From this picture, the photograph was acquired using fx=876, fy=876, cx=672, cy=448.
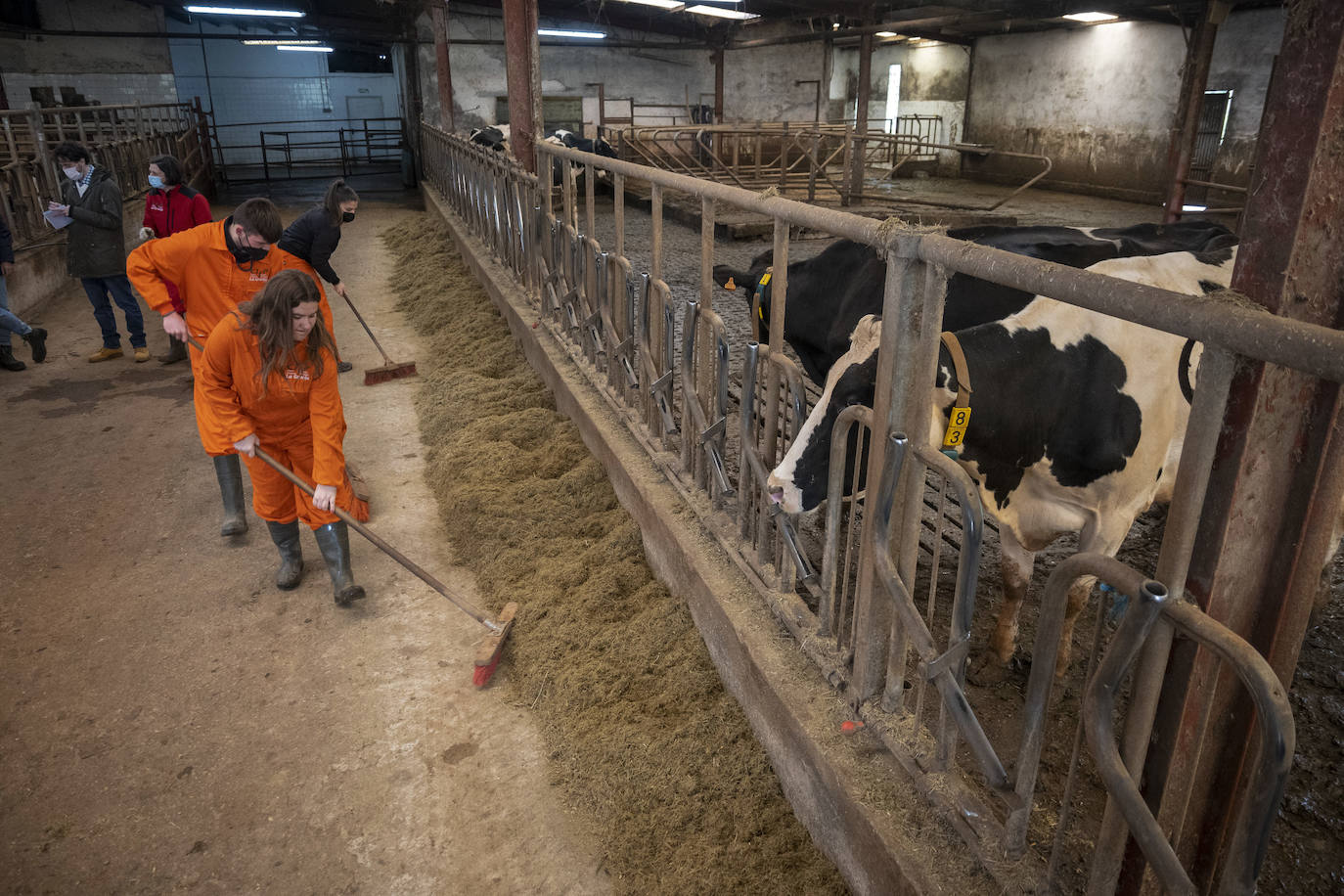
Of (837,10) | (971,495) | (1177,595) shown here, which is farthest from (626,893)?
(837,10)

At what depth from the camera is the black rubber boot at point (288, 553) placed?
13.1 feet

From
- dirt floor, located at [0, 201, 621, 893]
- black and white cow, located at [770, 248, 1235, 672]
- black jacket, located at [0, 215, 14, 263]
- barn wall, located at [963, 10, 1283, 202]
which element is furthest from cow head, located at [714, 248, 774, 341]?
barn wall, located at [963, 10, 1283, 202]

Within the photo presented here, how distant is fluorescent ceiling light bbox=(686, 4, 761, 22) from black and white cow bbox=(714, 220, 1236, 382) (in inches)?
581

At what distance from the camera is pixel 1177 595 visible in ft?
4.36

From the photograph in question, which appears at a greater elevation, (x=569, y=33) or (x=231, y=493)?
(x=569, y=33)

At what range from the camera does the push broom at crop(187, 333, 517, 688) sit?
3.33 meters

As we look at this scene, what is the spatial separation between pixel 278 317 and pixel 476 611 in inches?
55.2

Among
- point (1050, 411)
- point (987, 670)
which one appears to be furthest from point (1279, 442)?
point (987, 670)

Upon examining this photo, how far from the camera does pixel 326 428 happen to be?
3.66 meters

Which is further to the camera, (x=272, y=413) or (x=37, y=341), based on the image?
(x=37, y=341)

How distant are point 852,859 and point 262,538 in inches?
138

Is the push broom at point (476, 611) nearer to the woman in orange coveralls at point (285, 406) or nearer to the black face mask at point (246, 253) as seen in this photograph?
the woman in orange coveralls at point (285, 406)

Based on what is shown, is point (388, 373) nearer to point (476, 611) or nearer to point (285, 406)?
point (285, 406)

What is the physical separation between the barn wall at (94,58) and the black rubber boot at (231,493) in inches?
801
